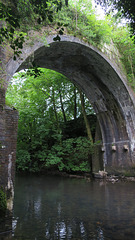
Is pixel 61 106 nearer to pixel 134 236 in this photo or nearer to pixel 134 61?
pixel 134 61

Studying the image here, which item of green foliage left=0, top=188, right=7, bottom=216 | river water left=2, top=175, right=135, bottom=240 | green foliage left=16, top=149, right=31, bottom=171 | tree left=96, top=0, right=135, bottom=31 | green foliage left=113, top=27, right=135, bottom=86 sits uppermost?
green foliage left=113, top=27, right=135, bottom=86

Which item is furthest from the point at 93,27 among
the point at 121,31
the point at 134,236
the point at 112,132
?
the point at 134,236

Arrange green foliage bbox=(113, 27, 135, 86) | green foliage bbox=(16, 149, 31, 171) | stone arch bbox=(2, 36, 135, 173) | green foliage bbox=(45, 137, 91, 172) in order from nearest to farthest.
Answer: stone arch bbox=(2, 36, 135, 173) < green foliage bbox=(113, 27, 135, 86) < green foliage bbox=(45, 137, 91, 172) < green foliage bbox=(16, 149, 31, 171)

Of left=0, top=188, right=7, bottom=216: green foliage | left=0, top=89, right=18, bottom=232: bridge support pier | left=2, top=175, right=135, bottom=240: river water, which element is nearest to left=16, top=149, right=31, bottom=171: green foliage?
left=2, top=175, right=135, bottom=240: river water

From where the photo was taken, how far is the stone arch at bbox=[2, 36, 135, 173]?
11.7m

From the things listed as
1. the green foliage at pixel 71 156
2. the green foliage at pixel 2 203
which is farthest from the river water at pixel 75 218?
the green foliage at pixel 71 156

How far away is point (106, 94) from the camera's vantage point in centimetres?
1427

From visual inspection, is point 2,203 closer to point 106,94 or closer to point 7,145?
point 7,145

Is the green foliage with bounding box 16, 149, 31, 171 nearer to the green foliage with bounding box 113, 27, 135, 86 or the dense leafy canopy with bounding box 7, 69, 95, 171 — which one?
the dense leafy canopy with bounding box 7, 69, 95, 171

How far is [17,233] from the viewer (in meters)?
4.32

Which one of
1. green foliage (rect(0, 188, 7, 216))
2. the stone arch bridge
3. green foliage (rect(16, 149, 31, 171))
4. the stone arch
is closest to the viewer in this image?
green foliage (rect(0, 188, 7, 216))

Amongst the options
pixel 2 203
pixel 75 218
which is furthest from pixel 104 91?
pixel 2 203

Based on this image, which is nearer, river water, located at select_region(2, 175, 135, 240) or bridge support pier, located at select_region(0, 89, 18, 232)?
river water, located at select_region(2, 175, 135, 240)

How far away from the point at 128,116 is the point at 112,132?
1648 millimetres
